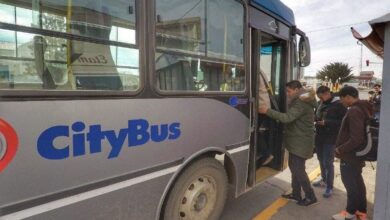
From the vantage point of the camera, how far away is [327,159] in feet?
15.9

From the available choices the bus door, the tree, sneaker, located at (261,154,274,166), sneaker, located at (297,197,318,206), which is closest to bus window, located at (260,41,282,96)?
the bus door

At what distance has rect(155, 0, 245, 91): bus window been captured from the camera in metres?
2.65

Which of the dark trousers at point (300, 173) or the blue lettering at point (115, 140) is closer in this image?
the blue lettering at point (115, 140)

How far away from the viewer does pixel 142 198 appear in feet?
8.32

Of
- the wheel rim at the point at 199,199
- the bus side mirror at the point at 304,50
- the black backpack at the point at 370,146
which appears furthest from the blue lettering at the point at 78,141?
the bus side mirror at the point at 304,50

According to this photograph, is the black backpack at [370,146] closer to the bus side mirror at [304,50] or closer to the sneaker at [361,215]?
the sneaker at [361,215]

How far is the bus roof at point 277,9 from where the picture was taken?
3854 mm

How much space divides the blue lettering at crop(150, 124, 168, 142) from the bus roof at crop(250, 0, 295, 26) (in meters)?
1.93

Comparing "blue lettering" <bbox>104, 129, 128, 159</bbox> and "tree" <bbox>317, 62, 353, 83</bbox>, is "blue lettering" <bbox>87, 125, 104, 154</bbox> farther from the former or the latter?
"tree" <bbox>317, 62, 353, 83</bbox>

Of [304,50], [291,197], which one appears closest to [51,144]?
[291,197]

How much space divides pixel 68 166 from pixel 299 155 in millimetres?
3148

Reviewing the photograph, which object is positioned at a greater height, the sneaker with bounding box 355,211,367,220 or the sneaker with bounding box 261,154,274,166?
the sneaker with bounding box 261,154,274,166

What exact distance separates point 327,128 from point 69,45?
3916 millimetres

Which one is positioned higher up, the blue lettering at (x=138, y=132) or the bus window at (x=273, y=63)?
the bus window at (x=273, y=63)
